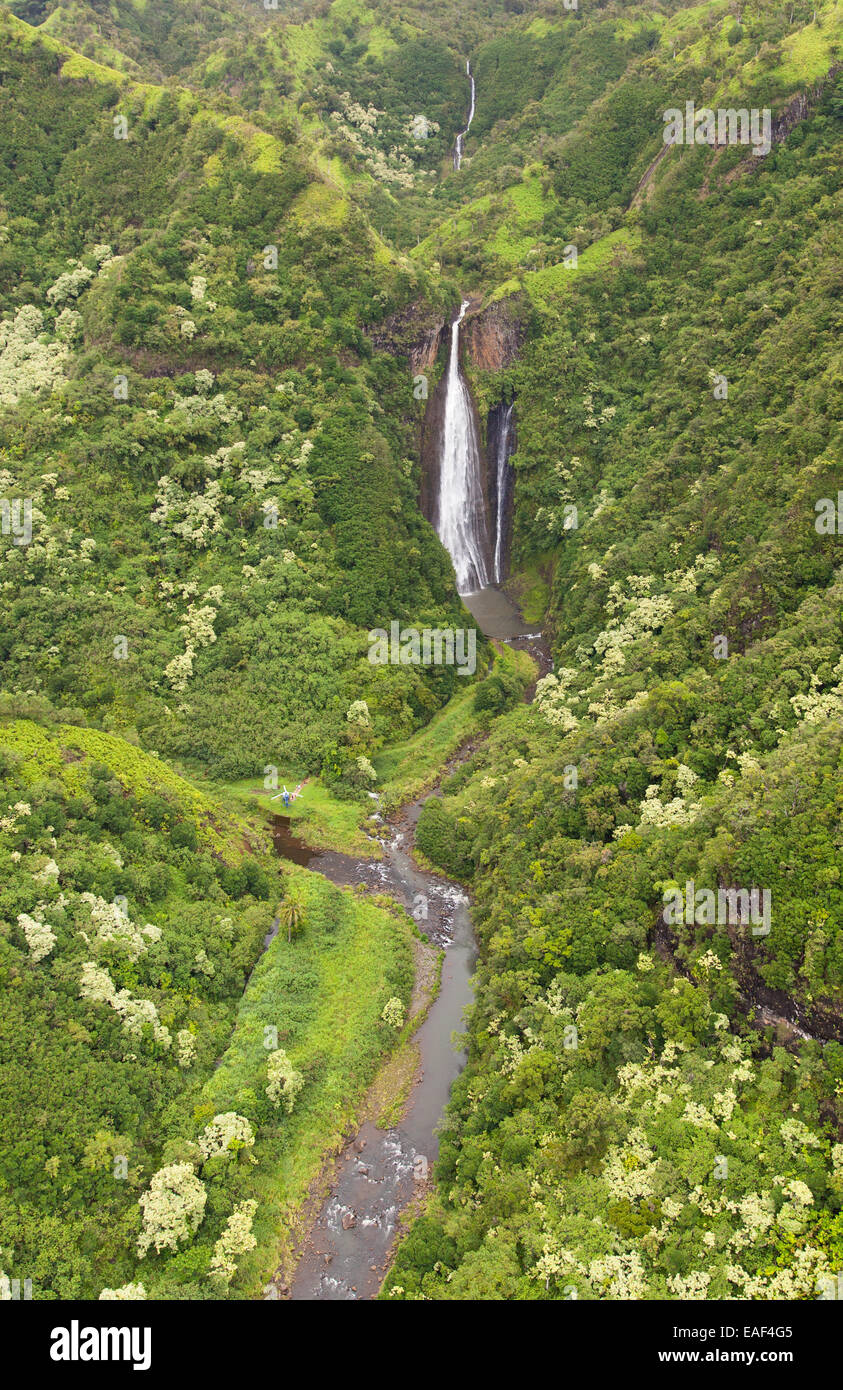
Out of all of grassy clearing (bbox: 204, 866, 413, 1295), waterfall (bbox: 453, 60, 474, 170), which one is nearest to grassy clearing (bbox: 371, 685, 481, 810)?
grassy clearing (bbox: 204, 866, 413, 1295)

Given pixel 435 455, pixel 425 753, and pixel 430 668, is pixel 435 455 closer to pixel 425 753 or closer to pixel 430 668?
pixel 430 668

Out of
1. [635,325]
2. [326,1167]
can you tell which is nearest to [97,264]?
[635,325]

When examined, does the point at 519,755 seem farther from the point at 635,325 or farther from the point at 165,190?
the point at 165,190

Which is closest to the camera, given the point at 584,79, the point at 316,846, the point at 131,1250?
the point at 131,1250

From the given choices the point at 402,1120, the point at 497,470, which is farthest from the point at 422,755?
the point at 497,470

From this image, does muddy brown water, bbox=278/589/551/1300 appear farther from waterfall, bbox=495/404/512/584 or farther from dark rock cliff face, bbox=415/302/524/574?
dark rock cliff face, bbox=415/302/524/574

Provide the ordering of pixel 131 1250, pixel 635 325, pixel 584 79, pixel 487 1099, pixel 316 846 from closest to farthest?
1. pixel 131 1250
2. pixel 487 1099
3. pixel 316 846
4. pixel 635 325
5. pixel 584 79

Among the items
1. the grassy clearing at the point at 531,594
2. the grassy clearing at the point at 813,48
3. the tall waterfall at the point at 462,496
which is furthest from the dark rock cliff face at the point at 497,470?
the grassy clearing at the point at 813,48
